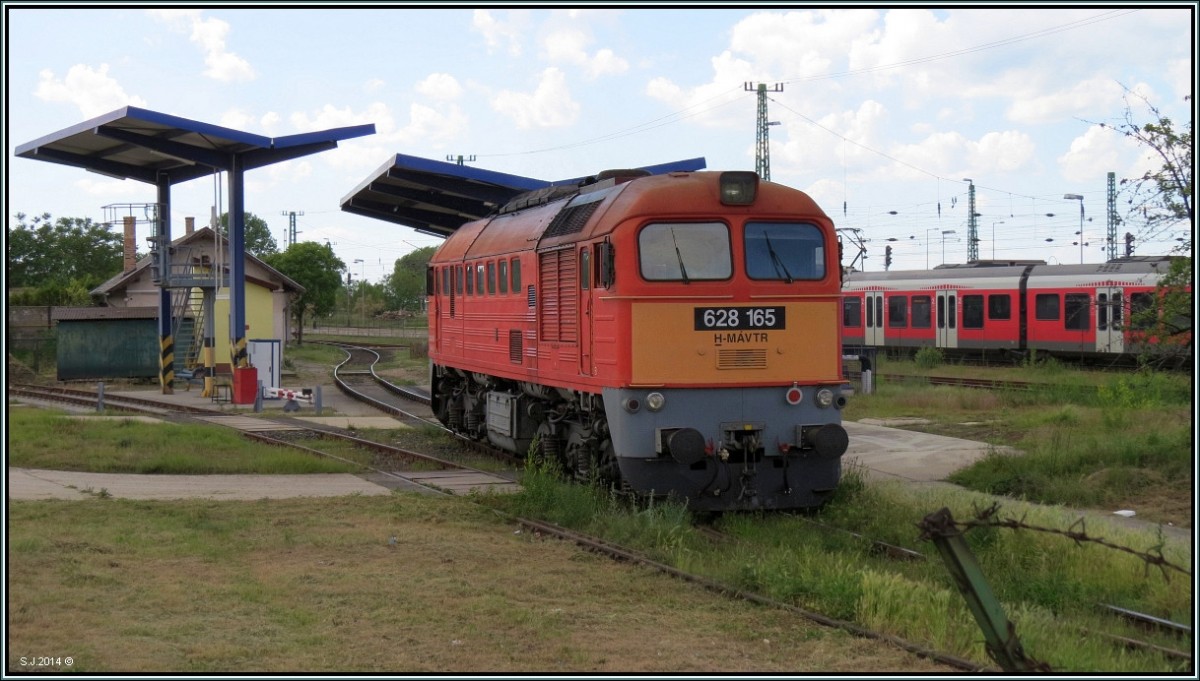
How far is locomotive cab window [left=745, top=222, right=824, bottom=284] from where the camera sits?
12359mm

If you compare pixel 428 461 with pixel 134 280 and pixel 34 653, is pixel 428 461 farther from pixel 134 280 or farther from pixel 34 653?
pixel 134 280

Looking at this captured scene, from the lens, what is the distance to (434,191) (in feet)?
84.5

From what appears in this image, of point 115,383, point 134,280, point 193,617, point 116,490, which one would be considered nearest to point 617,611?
point 193,617

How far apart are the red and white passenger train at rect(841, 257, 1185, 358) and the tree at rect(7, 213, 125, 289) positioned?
60.7 m

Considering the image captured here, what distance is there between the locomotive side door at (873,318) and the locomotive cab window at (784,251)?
90.9 feet

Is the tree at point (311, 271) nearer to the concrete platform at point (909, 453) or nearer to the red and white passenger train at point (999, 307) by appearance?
the red and white passenger train at point (999, 307)

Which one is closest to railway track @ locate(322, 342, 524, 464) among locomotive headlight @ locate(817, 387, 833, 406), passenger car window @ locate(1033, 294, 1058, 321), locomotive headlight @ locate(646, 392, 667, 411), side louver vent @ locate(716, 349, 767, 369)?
locomotive headlight @ locate(646, 392, 667, 411)

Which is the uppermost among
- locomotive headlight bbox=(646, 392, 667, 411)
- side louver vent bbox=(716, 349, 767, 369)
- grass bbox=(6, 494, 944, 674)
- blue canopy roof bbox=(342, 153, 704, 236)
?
blue canopy roof bbox=(342, 153, 704, 236)

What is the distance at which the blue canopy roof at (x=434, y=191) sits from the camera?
23.4m

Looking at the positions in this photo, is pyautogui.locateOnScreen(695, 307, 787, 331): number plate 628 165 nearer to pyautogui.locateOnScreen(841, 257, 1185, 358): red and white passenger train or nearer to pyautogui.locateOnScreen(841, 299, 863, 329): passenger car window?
pyautogui.locateOnScreen(841, 257, 1185, 358): red and white passenger train

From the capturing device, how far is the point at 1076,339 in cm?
3241

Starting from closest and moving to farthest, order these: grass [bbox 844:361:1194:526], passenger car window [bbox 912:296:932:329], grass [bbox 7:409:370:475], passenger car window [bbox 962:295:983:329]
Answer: grass [bbox 844:361:1194:526], grass [bbox 7:409:370:475], passenger car window [bbox 962:295:983:329], passenger car window [bbox 912:296:932:329]

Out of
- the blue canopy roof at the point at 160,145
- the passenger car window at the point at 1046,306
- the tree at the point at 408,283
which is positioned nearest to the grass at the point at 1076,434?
the passenger car window at the point at 1046,306
